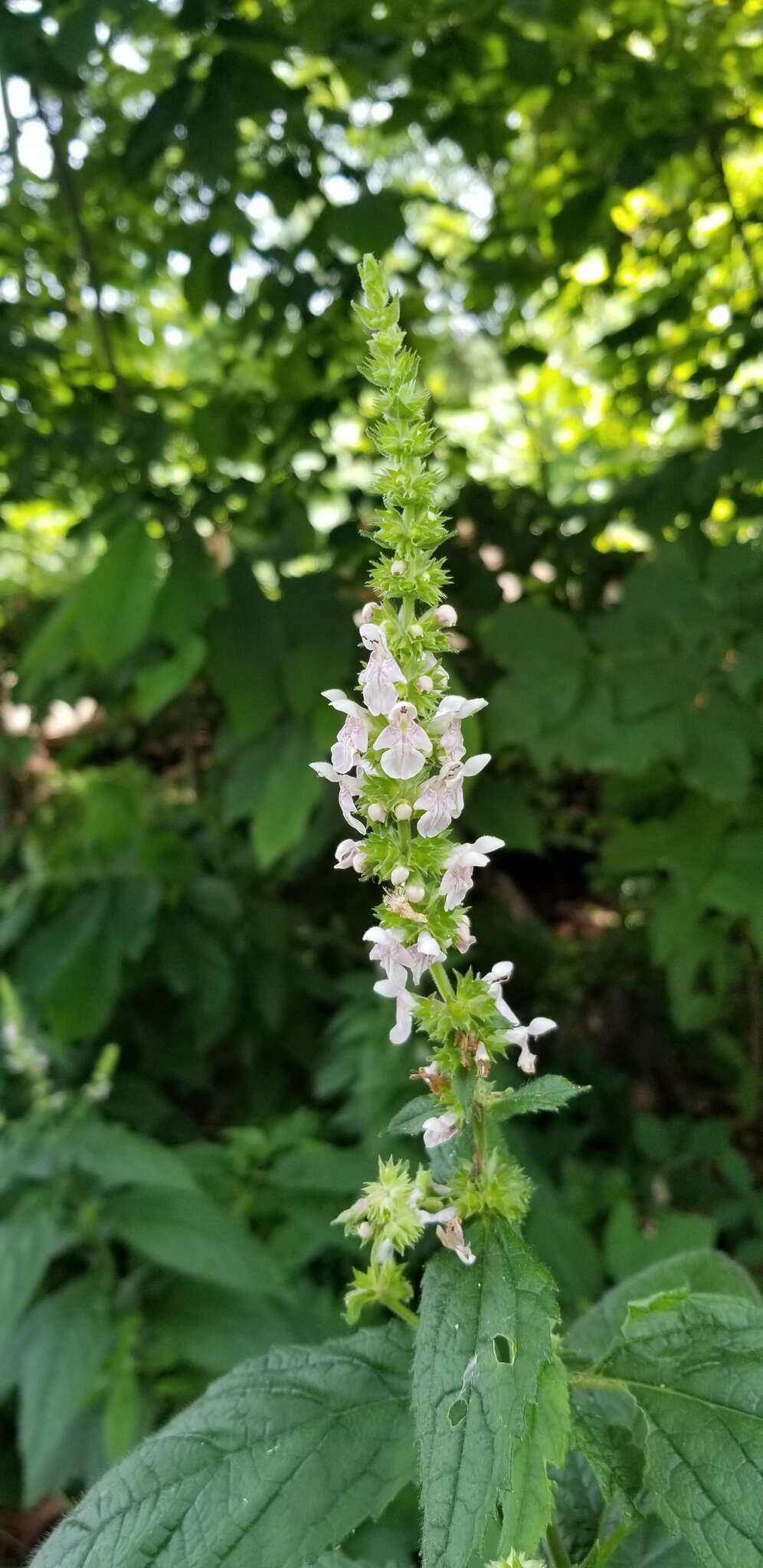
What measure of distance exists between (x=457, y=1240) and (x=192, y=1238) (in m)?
1.54

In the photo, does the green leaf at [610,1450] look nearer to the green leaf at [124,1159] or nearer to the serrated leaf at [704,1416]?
the serrated leaf at [704,1416]

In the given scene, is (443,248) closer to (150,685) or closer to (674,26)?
(674,26)

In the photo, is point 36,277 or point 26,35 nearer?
point 26,35

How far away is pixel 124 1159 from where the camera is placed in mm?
2270

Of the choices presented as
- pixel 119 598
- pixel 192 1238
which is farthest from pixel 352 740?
pixel 192 1238

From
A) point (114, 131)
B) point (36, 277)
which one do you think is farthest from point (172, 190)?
point (36, 277)

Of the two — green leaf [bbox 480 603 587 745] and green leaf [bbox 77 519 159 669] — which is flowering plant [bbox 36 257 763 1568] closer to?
green leaf [bbox 77 519 159 669]

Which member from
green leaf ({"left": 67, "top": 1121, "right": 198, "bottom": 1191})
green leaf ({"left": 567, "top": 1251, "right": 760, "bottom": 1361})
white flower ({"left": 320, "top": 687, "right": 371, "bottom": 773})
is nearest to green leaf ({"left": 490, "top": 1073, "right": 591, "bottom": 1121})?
white flower ({"left": 320, "top": 687, "right": 371, "bottom": 773})

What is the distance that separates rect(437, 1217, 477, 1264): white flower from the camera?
944mm

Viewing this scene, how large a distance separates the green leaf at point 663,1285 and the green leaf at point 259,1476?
1.94 feet

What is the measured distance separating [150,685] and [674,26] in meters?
2.48

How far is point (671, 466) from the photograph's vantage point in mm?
3092

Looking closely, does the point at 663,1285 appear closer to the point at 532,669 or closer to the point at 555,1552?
the point at 555,1552

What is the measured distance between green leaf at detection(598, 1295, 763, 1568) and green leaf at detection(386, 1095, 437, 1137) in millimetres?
317
